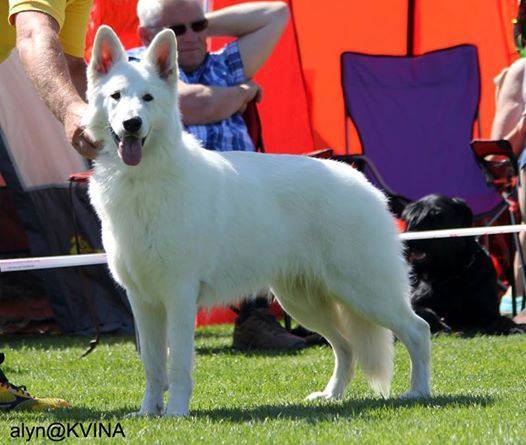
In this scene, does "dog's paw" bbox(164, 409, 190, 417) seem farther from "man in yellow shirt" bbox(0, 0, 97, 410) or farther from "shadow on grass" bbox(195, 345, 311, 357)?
"shadow on grass" bbox(195, 345, 311, 357)

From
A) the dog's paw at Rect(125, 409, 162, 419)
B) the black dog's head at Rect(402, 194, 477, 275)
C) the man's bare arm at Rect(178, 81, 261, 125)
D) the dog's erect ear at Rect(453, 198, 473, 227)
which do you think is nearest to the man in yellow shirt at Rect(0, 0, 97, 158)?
the dog's paw at Rect(125, 409, 162, 419)

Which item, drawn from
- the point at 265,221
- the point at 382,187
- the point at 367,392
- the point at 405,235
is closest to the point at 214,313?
the point at 382,187

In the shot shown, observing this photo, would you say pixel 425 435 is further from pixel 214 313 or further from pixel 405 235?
pixel 214 313

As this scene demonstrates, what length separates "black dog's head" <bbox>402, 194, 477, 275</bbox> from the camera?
22.1ft

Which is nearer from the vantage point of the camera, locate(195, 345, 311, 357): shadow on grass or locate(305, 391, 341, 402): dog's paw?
locate(305, 391, 341, 402): dog's paw

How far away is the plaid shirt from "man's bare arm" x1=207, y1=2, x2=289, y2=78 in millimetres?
64

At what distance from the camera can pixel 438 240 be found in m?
6.67

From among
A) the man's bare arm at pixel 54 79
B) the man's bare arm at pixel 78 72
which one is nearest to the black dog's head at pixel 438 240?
the man's bare arm at pixel 78 72

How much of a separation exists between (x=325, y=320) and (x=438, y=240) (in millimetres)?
2037

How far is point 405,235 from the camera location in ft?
21.4

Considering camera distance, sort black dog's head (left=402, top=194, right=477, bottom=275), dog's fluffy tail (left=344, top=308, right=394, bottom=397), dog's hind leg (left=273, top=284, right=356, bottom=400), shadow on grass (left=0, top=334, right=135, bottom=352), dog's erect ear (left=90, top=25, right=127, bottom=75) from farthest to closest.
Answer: shadow on grass (left=0, top=334, right=135, bottom=352), black dog's head (left=402, top=194, right=477, bottom=275), dog's hind leg (left=273, top=284, right=356, bottom=400), dog's fluffy tail (left=344, top=308, right=394, bottom=397), dog's erect ear (left=90, top=25, right=127, bottom=75)

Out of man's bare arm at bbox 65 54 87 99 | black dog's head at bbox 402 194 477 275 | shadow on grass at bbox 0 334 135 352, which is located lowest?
shadow on grass at bbox 0 334 135 352

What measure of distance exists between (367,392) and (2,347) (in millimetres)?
3042

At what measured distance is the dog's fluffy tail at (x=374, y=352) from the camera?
15.1 ft
